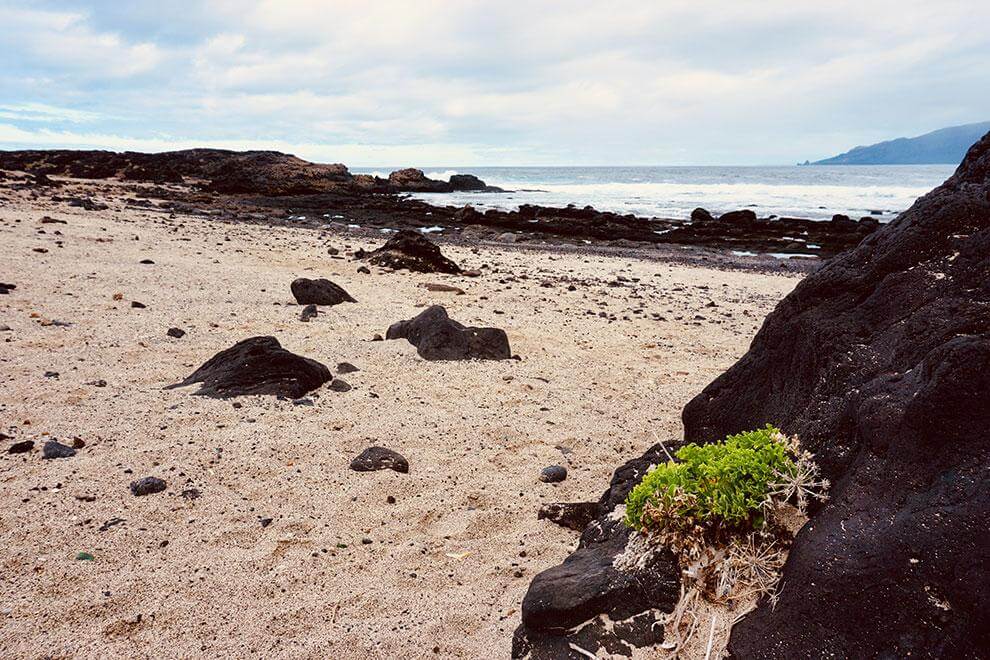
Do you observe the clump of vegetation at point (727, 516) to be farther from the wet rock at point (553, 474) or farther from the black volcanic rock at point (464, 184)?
the black volcanic rock at point (464, 184)

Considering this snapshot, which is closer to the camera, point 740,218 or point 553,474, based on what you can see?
point 553,474

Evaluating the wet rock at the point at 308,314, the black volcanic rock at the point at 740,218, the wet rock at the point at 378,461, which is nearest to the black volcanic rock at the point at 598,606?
the wet rock at the point at 378,461

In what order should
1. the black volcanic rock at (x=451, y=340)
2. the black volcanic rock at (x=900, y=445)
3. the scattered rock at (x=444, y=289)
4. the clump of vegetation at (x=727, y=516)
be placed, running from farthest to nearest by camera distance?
the scattered rock at (x=444, y=289) < the black volcanic rock at (x=451, y=340) < the clump of vegetation at (x=727, y=516) < the black volcanic rock at (x=900, y=445)

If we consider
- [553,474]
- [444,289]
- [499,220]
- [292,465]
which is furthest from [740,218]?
[292,465]

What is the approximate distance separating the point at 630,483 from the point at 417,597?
53.2 inches

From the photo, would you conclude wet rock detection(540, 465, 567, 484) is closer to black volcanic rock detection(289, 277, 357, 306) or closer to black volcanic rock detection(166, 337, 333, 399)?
black volcanic rock detection(166, 337, 333, 399)

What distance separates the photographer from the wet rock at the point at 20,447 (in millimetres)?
4449

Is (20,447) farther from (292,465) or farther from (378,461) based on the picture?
(378,461)

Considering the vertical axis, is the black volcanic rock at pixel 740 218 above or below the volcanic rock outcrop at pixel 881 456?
above

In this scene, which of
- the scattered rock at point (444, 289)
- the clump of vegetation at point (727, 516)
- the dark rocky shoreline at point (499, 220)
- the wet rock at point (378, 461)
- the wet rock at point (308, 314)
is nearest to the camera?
the clump of vegetation at point (727, 516)

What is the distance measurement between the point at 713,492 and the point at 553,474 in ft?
7.66

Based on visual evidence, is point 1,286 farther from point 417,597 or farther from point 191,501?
point 417,597

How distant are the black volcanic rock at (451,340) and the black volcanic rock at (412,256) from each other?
6.22m

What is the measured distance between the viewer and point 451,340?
7.43 metres
